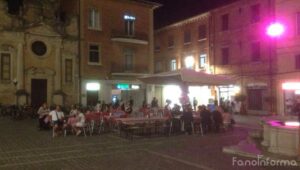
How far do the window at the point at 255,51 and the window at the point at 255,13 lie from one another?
1.99m

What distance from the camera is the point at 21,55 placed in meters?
25.8

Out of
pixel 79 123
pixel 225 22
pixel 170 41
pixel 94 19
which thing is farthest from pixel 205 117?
pixel 170 41

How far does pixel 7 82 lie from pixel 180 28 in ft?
66.9

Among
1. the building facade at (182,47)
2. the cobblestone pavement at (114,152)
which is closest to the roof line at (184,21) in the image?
the building facade at (182,47)

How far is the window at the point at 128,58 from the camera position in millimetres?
32094

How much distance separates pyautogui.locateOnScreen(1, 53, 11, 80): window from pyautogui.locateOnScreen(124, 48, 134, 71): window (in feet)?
34.0

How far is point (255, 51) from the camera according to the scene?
30.1 metres

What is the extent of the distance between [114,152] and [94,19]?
20974 millimetres

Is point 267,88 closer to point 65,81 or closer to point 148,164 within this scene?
point 65,81

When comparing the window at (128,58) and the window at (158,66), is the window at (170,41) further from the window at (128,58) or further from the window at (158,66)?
the window at (128,58)

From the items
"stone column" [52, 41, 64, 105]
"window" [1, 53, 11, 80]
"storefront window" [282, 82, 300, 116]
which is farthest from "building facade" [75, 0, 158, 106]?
"storefront window" [282, 82, 300, 116]

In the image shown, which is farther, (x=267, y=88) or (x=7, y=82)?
(x=267, y=88)

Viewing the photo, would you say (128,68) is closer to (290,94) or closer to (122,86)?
(122,86)

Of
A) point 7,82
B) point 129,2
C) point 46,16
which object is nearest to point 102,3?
point 129,2
